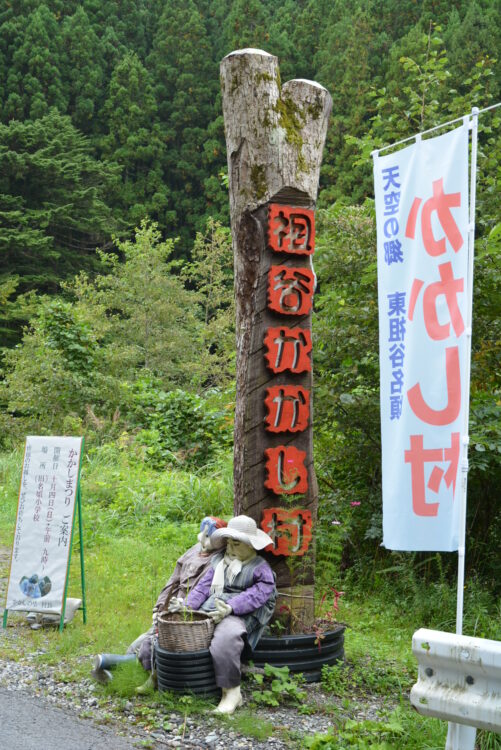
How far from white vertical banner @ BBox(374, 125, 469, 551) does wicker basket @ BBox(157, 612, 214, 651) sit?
1.11 metres

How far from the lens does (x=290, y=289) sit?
5102 millimetres

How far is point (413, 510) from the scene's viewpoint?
3.91 m

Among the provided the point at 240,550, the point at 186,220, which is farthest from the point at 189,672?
the point at 186,220

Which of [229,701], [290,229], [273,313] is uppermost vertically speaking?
[290,229]

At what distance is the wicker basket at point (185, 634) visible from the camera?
419 centimetres

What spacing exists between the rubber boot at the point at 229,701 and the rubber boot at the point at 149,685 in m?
0.43

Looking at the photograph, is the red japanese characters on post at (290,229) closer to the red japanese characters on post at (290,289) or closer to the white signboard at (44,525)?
the red japanese characters on post at (290,289)

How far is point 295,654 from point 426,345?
2004 mm

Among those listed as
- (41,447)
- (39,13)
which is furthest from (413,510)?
(39,13)

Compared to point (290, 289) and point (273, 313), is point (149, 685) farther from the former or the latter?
point (290, 289)

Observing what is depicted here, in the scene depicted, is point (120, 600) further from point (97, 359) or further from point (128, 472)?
point (97, 359)

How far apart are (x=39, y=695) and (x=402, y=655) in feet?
7.60

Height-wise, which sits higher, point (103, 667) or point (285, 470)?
point (285, 470)

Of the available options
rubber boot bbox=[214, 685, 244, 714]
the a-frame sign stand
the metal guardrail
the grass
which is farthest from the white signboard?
the metal guardrail
